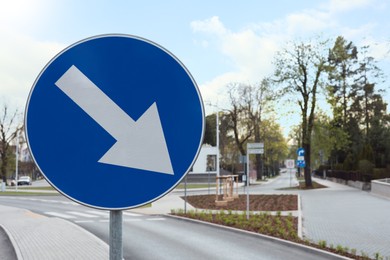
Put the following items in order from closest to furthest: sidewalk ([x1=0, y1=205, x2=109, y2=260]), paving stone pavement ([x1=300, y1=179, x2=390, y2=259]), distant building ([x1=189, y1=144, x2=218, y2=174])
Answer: sidewalk ([x1=0, y1=205, x2=109, y2=260]) < paving stone pavement ([x1=300, y1=179, x2=390, y2=259]) < distant building ([x1=189, y1=144, x2=218, y2=174])

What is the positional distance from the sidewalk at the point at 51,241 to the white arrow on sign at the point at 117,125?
903 centimetres

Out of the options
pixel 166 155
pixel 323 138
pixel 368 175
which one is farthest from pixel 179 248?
pixel 323 138

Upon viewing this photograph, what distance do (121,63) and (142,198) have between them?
1.78ft

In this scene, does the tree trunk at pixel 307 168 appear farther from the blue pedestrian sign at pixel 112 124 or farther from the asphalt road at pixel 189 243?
the blue pedestrian sign at pixel 112 124

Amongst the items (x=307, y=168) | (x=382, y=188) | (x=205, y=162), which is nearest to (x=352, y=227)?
(x=382, y=188)

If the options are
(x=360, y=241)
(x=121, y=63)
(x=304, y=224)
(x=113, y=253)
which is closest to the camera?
(x=113, y=253)

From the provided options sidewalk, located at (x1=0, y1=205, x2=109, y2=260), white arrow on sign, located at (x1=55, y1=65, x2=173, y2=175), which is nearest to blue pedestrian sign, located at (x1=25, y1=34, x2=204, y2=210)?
white arrow on sign, located at (x1=55, y1=65, x2=173, y2=175)

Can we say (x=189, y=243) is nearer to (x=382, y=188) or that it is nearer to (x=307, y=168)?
(x=382, y=188)

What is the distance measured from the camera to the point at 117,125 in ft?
5.85

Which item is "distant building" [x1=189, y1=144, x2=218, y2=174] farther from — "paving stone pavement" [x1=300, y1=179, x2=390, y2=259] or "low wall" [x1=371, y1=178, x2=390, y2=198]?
"paving stone pavement" [x1=300, y1=179, x2=390, y2=259]

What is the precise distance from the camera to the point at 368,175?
38.9 m

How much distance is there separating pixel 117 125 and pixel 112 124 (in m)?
0.02

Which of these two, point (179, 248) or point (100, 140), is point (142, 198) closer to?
point (100, 140)

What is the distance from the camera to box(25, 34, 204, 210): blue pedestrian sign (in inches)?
69.1
